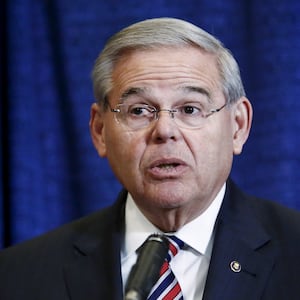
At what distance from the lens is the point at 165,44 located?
1773 millimetres

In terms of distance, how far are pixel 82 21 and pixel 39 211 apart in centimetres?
65

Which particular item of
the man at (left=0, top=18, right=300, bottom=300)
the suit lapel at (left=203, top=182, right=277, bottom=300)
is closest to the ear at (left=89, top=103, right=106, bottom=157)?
the man at (left=0, top=18, right=300, bottom=300)

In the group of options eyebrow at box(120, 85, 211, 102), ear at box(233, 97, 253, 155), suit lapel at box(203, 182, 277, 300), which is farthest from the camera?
ear at box(233, 97, 253, 155)

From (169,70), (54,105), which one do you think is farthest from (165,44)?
(54,105)

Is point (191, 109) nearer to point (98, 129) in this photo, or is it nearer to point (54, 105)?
point (98, 129)

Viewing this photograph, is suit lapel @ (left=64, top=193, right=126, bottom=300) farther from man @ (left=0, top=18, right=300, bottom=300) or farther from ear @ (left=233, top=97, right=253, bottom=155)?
ear @ (left=233, top=97, right=253, bottom=155)

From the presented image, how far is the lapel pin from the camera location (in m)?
1.68

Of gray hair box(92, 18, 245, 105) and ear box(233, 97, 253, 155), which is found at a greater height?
gray hair box(92, 18, 245, 105)

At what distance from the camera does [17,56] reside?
2.48 metres

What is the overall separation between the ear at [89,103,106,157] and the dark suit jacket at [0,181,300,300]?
0.47 feet

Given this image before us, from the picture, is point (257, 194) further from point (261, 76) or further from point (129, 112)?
point (129, 112)

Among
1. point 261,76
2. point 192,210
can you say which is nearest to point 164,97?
point 192,210

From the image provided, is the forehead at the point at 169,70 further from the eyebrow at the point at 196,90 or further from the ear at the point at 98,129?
the ear at the point at 98,129

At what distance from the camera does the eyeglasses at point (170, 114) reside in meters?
1.73
